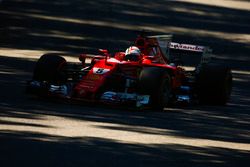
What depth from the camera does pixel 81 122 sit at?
1344cm

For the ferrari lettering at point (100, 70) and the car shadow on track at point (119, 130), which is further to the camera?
the ferrari lettering at point (100, 70)

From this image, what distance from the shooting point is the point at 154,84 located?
15.7m

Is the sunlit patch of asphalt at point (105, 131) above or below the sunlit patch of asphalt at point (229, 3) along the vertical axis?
above

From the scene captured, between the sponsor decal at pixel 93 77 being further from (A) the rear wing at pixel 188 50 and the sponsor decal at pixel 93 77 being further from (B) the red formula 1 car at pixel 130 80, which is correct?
(A) the rear wing at pixel 188 50

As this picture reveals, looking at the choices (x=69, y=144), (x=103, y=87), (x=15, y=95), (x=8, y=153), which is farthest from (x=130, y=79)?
(x=8, y=153)

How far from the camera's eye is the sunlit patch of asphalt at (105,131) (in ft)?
39.7

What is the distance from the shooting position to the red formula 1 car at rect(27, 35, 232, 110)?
15.8 meters

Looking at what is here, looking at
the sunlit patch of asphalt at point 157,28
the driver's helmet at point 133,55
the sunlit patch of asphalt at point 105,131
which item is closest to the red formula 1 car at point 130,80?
the driver's helmet at point 133,55

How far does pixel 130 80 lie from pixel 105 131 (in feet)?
11.7

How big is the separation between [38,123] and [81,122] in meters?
0.73

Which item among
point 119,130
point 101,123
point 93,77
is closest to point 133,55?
point 93,77

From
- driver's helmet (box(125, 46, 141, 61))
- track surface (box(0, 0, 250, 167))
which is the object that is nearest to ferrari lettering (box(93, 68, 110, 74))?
track surface (box(0, 0, 250, 167))

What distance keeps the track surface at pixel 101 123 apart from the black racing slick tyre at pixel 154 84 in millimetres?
243

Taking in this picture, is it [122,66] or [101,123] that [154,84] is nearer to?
[122,66]
